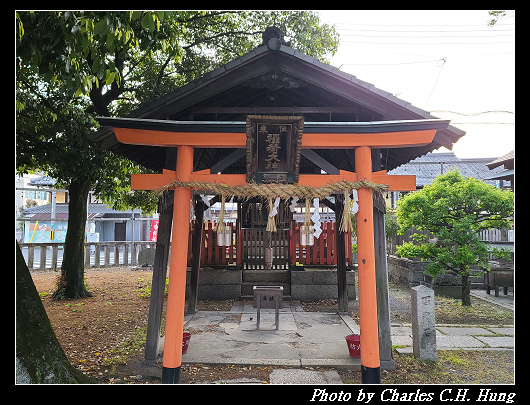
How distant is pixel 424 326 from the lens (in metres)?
6.09

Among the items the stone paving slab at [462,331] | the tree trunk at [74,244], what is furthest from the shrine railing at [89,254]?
the stone paving slab at [462,331]

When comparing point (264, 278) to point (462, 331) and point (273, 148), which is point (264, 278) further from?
point (273, 148)

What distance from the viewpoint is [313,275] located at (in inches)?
433

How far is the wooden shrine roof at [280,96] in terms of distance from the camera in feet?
17.7

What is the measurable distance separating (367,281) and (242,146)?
106 inches

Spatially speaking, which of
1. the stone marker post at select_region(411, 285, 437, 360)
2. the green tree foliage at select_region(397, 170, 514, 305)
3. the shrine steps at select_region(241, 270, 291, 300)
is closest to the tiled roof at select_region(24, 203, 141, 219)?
the shrine steps at select_region(241, 270, 291, 300)

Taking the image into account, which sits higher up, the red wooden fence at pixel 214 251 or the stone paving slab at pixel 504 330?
the red wooden fence at pixel 214 251

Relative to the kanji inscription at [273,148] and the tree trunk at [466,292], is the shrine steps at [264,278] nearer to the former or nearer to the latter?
the tree trunk at [466,292]

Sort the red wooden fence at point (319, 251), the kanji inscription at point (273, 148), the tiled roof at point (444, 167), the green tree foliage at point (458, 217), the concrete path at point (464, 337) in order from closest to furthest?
the kanji inscription at point (273, 148) → the concrete path at point (464, 337) → the green tree foliage at point (458, 217) → the red wooden fence at point (319, 251) → the tiled roof at point (444, 167)

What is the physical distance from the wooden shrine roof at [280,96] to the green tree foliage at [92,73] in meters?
0.95

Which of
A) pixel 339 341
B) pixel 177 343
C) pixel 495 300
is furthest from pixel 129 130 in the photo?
pixel 495 300

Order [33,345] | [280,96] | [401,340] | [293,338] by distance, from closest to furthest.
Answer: [33,345]
[280,96]
[401,340]
[293,338]

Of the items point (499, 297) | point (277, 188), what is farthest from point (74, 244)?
point (499, 297)

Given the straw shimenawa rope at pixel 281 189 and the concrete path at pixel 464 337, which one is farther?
the concrete path at pixel 464 337
